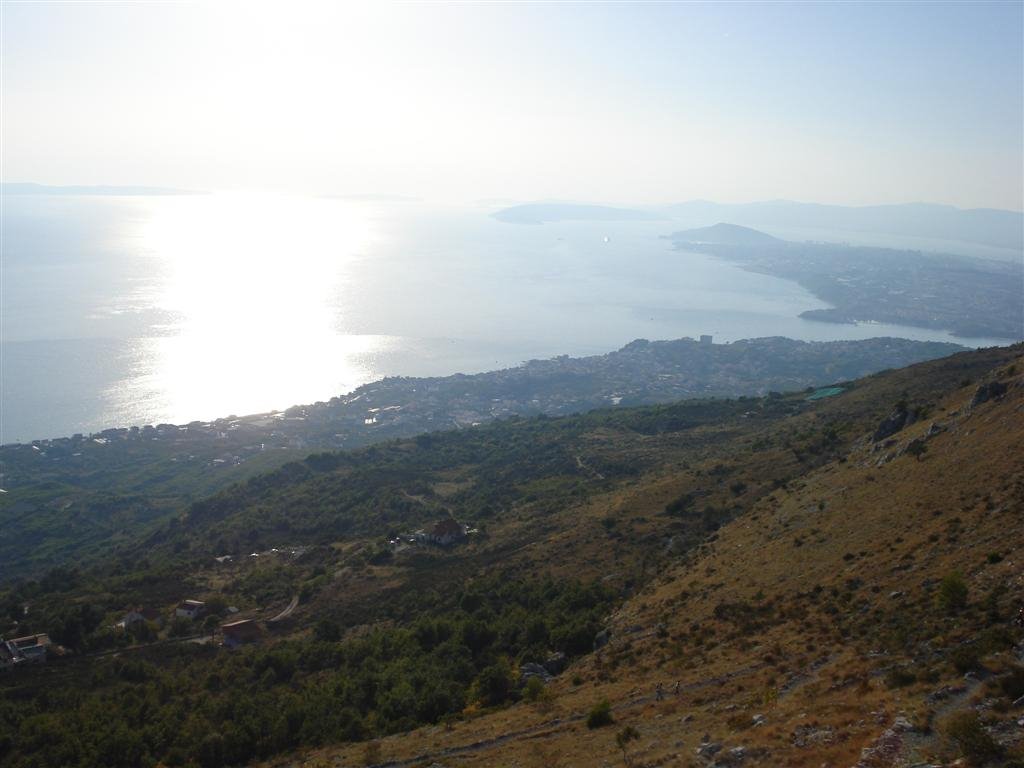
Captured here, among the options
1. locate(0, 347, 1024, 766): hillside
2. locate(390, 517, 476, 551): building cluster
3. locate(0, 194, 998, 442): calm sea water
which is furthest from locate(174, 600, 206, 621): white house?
locate(0, 194, 998, 442): calm sea water

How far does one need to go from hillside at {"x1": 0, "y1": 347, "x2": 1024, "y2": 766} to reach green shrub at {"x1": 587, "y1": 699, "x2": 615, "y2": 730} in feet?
0.69

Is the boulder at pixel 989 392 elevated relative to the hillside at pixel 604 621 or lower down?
elevated

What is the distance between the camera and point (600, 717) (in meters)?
10.4

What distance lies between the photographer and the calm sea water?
84.4 meters

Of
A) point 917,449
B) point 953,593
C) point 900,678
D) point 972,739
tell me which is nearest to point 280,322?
point 917,449

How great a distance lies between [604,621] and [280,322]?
11594cm

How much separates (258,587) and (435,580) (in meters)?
6.94

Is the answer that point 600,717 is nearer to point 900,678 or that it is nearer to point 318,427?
point 900,678

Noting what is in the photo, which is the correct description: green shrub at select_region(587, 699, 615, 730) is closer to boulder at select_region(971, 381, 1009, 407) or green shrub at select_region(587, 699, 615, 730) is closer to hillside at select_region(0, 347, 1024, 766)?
hillside at select_region(0, 347, 1024, 766)

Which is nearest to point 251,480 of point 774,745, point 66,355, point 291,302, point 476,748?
point 476,748

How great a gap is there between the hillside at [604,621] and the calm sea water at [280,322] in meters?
57.8

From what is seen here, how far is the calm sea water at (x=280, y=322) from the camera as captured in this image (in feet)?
277

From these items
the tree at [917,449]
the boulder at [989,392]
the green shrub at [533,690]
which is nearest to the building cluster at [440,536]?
the green shrub at [533,690]

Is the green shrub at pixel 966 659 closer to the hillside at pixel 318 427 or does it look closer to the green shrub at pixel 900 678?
the green shrub at pixel 900 678
